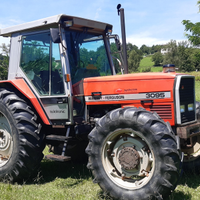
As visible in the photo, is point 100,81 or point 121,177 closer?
point 121,177

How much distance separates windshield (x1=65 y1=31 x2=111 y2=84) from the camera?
4.82 meters

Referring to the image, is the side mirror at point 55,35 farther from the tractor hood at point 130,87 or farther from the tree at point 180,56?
the tree at point 180,56

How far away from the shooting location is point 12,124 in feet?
15.3

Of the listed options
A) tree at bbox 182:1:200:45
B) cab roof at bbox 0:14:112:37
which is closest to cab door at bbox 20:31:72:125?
cab roof at bbox 0:14:112:37

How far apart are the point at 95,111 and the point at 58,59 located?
1094 millimetres

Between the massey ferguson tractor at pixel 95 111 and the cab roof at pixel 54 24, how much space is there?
2 centimetres

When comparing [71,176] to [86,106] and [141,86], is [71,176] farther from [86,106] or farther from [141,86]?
[141,86]

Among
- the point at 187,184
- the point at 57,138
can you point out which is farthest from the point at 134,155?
the point at 57,138

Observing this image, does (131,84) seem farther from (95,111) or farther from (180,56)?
(180,56)

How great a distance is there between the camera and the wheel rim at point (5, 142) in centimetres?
495

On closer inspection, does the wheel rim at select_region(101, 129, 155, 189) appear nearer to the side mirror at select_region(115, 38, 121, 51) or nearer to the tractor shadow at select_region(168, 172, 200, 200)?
the tractor shadow at select_region(168, 172, 200, 200)

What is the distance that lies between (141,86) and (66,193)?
196 centimetres

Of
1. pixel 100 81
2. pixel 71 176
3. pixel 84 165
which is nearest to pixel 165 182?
pixel 100 81

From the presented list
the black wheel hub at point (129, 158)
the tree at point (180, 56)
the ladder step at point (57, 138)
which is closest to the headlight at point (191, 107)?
the black wheel hub at point (129, 158)
